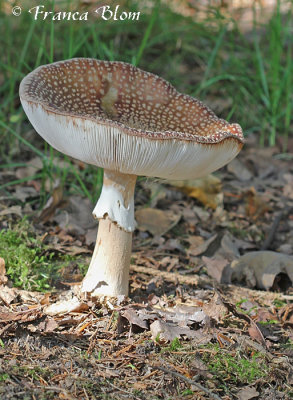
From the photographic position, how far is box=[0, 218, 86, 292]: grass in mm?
3393

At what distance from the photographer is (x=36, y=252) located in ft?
12.4

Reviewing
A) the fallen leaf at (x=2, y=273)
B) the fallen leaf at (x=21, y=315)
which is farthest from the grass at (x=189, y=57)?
the fallen leaf at (x=21, y=315)

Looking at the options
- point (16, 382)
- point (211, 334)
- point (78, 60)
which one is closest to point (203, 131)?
point (78, 60)

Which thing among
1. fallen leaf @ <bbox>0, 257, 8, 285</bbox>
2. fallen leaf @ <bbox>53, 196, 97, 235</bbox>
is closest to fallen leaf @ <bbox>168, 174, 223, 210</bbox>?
fallen leaf @ <bbox>53, 196, 97, 235</bbox>

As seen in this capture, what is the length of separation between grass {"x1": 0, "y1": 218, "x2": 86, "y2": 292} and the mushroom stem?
367mm

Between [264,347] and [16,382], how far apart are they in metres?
1.46

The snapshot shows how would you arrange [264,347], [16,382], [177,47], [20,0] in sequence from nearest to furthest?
[16,382]
[264,347]
[20,0]
[177,47]

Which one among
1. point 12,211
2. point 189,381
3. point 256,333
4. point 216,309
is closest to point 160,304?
point 216,309

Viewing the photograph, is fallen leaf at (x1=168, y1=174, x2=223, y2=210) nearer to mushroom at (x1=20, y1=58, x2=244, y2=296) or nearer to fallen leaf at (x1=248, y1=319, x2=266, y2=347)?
mushroom at (x1=20, y1=58, x2=244, y2=296)

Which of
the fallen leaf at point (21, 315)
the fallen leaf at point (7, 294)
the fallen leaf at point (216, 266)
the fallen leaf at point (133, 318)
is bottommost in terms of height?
the fallen leaf at point (21, 315)

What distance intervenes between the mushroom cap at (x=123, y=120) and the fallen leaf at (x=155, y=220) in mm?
1257

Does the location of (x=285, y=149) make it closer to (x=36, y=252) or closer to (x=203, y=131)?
(x=203, y=131)

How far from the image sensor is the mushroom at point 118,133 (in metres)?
2.55

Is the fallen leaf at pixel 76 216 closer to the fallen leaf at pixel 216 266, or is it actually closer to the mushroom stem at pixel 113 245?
the mushroom stem at pixel 113 245
